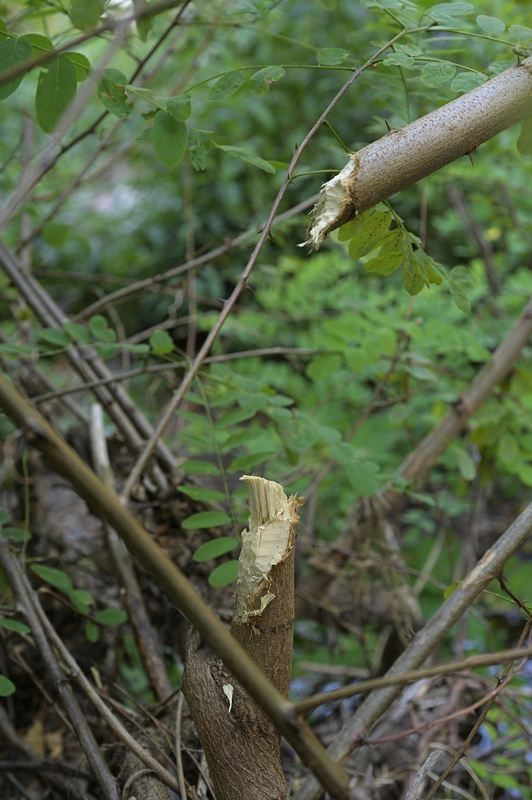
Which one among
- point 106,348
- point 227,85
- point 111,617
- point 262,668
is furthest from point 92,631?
point 227,85

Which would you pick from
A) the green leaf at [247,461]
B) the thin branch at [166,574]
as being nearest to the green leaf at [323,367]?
the green leaf at [247,461]

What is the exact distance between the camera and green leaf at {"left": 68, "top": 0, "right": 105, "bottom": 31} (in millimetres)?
1069

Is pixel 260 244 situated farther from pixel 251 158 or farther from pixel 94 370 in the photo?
pixel 94 370

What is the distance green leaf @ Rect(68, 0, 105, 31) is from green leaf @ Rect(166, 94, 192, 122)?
0.16 meters

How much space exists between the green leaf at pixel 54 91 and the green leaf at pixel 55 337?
22.2 inches

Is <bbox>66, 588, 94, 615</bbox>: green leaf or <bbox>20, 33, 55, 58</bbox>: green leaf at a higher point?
<bbox>20, 33, 55, 58</bbox>: green leaf

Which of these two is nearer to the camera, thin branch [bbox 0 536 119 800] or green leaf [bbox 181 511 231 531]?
thin branch [bbox 0 536 119 800]

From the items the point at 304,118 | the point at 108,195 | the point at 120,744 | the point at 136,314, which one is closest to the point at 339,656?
the point at 120,744

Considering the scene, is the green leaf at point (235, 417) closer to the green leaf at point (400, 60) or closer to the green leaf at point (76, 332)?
the green leaf at point (76, 332)

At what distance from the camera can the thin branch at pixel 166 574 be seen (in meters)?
0.70

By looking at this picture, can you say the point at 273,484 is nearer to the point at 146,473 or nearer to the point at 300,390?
the point at 146,473

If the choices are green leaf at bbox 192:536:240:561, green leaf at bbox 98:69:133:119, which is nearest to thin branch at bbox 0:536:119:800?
green leaf at bbox 192:536:240:561

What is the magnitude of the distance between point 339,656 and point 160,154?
206 centimetres

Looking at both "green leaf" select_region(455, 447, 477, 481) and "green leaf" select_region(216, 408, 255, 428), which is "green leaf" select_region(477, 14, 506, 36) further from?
"green leaf" select_region(455, 447, 477, 481)
